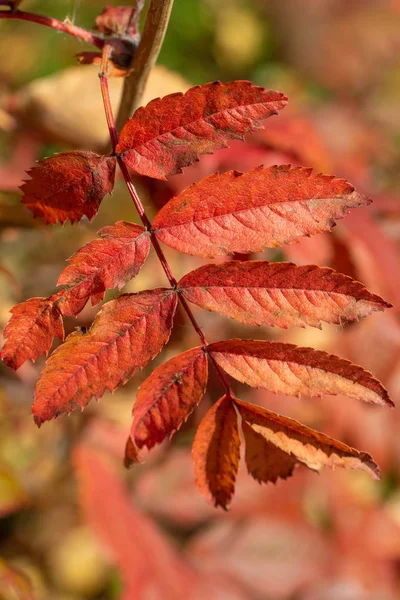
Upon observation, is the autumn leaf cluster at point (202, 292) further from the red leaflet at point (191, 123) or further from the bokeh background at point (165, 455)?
the bokeh background at point (165, 455)

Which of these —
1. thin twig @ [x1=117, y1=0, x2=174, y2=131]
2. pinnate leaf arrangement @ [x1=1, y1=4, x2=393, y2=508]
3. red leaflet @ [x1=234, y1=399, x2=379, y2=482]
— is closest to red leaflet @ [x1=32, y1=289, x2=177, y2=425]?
pinnate leaf arrangement @ [x1=1, y1=4, x2=393, y2=508]

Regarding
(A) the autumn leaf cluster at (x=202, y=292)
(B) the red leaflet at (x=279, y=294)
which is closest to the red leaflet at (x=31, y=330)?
(A) the autumn leaf cluster at (x=202, y=292)

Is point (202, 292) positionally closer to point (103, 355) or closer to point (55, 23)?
point (103, 355)

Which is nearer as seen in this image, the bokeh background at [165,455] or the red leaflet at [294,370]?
the red leaflet at [294,370]

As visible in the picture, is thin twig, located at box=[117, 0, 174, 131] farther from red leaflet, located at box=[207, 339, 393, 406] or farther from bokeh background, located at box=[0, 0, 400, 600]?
red leaflet, located at box=[207, 339, 393, 406]

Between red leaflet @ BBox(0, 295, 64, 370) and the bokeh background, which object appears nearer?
red leaflet @ BBox(0, 295, 64, 370)

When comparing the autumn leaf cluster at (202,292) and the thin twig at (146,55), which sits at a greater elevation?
the thin twig at (146,55)
